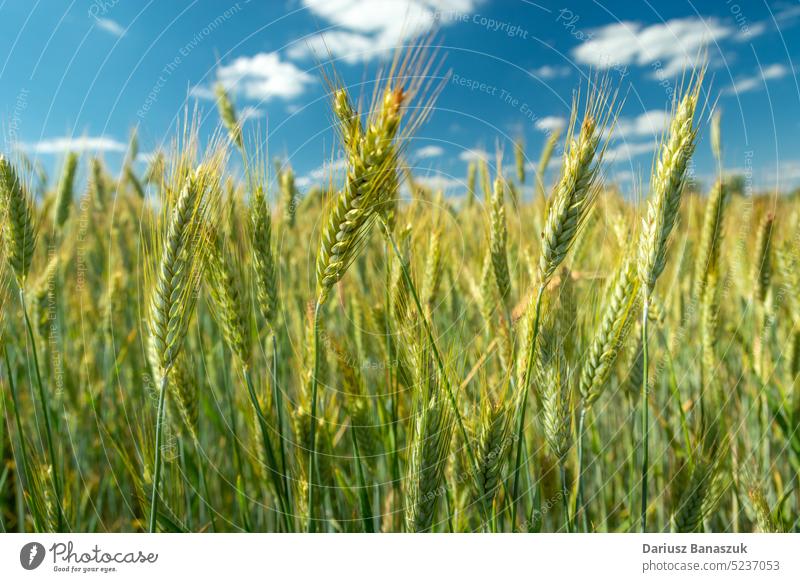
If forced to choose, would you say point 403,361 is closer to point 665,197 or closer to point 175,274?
point 175,274

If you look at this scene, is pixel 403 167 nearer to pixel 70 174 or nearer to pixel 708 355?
pixel 708 355

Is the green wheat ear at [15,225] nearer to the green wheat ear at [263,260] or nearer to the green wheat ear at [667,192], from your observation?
the green wheat ear at [263,260]

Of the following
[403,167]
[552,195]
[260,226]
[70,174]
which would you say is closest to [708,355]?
[552,195]

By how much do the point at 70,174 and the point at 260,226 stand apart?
1.46 m

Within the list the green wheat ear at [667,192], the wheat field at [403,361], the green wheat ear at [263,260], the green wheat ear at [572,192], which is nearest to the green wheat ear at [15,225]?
the wheat field at [403,361]

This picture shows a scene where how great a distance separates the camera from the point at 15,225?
113 cm

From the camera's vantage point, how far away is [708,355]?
57.9 inches
